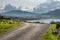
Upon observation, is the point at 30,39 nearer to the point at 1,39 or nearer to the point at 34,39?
the point at 34,39

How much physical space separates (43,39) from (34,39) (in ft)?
4.31

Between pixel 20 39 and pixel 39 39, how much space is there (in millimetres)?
2546

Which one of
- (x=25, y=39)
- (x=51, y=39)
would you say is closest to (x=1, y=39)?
(x=25, y=39)

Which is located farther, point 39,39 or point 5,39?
point 39,39

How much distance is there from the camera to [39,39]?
95.1 ft

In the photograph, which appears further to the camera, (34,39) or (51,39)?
(51,39)

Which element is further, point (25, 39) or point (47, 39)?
point (47, 39)

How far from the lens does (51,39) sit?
30469mm

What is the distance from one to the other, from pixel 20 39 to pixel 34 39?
71.2 inches

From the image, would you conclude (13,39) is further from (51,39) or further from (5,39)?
(51,39)

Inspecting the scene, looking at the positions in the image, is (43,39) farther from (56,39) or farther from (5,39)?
(5,39)

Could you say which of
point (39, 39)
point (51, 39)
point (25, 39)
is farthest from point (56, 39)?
point (25, 39)

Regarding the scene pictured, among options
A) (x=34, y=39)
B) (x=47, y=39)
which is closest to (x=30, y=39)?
(x=34, y=39)

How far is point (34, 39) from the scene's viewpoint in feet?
93.7
